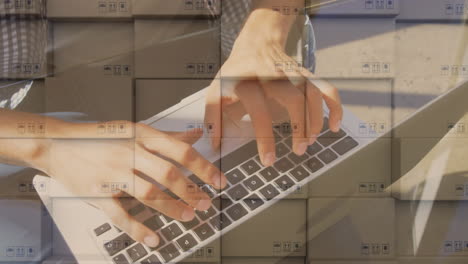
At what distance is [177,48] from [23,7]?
1.24ft

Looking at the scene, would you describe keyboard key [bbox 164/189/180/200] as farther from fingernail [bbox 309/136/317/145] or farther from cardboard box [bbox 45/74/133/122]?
fingernail [bbox 309/136/317/145]

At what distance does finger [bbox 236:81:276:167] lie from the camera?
2.82 feet

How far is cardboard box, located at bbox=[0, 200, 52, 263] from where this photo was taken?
885 millimetres

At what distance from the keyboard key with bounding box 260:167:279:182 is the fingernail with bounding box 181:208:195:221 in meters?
0.19

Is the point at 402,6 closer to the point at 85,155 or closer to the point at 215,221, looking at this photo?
the point at 215,221

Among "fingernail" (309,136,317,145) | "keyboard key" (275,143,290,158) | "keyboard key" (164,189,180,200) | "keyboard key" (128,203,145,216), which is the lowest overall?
"keyboard key" (128,203,145,216)

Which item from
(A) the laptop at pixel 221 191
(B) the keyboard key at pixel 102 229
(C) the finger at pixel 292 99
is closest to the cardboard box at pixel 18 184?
(A) the laptop at pixel 221 191

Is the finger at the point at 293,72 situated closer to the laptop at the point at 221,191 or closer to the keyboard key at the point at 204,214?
the laptop at the point at 221,191

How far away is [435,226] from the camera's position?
3.00 feet

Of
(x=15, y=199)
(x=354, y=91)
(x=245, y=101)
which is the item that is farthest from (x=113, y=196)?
(x=354, y=91)

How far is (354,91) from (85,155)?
648 mm

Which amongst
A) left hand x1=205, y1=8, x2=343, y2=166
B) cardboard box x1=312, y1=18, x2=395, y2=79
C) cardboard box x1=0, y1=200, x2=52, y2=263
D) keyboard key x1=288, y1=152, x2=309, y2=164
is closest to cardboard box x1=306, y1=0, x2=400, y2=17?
cardboard box x1=312, y1=18, x2=395, y2=79

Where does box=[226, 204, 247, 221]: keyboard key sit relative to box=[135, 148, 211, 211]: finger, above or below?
below

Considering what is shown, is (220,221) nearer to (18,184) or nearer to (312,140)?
(312,140)
